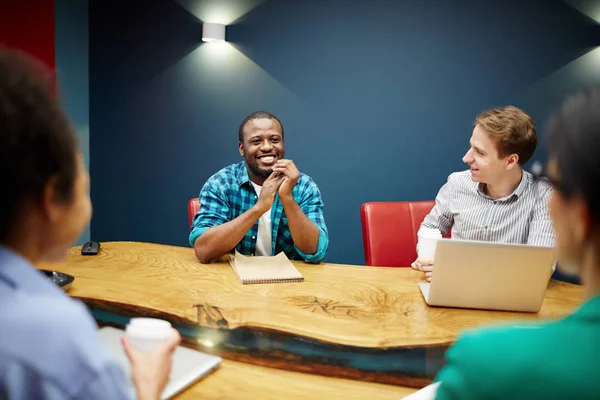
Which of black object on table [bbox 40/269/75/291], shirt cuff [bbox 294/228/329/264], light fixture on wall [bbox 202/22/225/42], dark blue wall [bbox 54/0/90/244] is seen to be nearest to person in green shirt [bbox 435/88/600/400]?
black object on table [bbox 40/269/75/291]

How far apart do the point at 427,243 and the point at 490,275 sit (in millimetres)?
361

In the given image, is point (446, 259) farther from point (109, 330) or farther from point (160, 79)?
point (160, 79)

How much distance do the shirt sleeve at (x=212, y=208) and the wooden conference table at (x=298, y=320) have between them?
316mm

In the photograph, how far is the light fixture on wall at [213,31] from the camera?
3709 millimetres

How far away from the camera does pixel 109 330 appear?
1.35 m

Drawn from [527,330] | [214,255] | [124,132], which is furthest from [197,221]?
[124,132]

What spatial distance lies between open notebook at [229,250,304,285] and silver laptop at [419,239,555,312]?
20.1 inches

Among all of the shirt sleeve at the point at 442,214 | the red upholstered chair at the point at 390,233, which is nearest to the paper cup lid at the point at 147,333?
the red upholstered chair at the point at 390,233

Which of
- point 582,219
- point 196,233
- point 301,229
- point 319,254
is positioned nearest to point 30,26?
point 196,233

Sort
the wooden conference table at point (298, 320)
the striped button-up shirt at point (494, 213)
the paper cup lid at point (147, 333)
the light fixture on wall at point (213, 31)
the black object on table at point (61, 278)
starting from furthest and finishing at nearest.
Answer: the light fixture on wall at point (213, 31) < the striped button-up shirt at point (494, 213) < the black object on table at point (61, 278) < the wooden conference table at point (298, 320) < the paper cup lid at point (147, 333)

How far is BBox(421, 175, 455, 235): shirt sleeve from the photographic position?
2.45 metres

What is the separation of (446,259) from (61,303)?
43.2 inches

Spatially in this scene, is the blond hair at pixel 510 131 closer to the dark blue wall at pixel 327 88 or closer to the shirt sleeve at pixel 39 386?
the dark blue wall at pixel 327 88

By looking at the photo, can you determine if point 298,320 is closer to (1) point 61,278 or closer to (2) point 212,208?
(1) point 61,278
